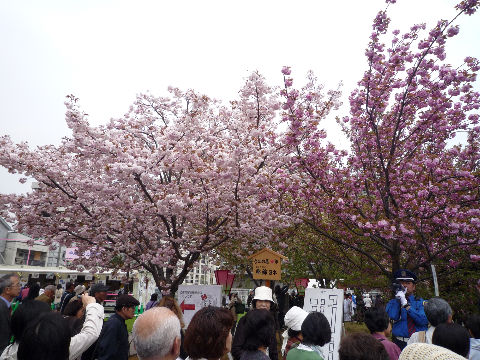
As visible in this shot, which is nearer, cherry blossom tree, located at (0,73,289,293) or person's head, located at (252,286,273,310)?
person's head, located at (252,286,273,310)

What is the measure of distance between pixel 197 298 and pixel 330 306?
10.3 feet

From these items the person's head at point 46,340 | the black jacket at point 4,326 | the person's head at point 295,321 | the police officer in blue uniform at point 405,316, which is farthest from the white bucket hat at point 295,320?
the black jacket at point 4,326

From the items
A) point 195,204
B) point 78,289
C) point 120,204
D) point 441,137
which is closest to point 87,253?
point 120,204

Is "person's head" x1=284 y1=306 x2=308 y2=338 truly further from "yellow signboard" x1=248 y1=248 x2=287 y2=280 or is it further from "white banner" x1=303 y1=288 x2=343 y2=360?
"yellow signboard" x1=248 y1=248 x2=287 y2=280

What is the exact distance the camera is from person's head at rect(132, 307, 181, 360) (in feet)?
6.70

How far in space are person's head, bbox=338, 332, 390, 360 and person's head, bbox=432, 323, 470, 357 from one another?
0.73 meters

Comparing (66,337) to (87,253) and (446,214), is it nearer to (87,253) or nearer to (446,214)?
(446,214)

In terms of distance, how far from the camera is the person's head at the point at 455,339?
2.65m

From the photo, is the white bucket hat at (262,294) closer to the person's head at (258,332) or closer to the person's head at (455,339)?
the person's head at (258,332)

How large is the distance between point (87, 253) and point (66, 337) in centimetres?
1032

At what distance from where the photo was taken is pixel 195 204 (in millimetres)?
9422

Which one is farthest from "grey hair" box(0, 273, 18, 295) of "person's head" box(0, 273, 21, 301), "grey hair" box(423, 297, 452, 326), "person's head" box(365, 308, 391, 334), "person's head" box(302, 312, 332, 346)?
"grey hair" box(423, 297, 452, 326)

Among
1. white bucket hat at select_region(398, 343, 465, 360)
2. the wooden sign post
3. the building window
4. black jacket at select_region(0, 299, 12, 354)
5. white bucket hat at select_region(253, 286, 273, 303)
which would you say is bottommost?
black jacket at select_region(0, 299, 12, 354)

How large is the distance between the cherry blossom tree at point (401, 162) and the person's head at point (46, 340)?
6.15m
